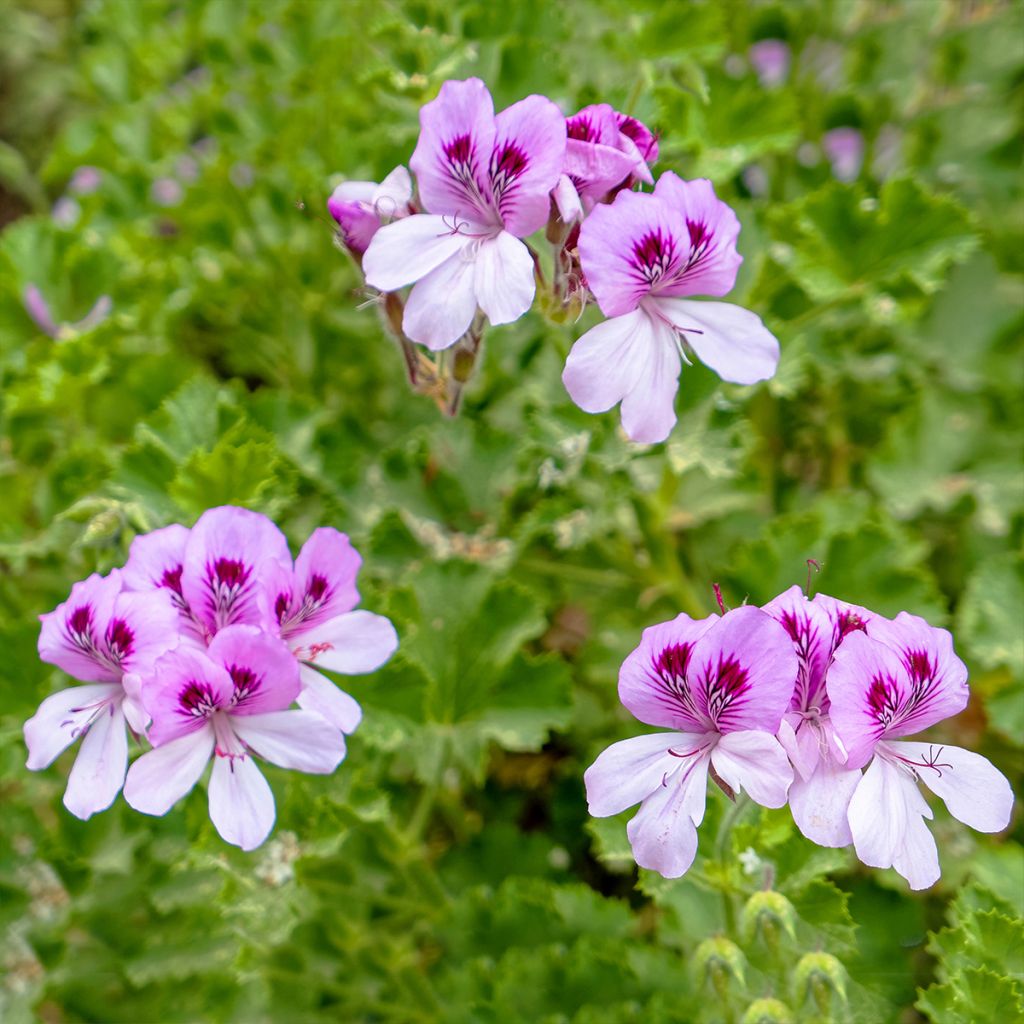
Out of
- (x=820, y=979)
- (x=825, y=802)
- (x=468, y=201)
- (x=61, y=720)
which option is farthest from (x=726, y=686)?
(x=61, y=720)

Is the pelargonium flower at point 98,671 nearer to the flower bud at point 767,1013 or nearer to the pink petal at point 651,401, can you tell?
the pink petal at point 651,401

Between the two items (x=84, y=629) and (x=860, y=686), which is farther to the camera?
(x=84, y=629)

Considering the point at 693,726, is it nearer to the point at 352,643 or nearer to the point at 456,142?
the point at 352,643

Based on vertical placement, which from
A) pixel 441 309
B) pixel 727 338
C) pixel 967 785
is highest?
pixel 441 309

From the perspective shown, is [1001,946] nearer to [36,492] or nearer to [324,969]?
[324,969]

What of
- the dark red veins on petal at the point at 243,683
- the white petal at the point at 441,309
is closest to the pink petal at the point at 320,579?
the dark red veins on petal at the point at 243,683

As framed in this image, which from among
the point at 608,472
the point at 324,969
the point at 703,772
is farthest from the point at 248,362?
the point at 703,772
